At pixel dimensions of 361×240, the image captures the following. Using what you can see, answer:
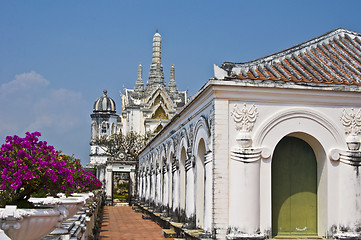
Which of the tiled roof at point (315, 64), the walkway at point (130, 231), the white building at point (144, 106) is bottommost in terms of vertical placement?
the walkway at point (130, 231)

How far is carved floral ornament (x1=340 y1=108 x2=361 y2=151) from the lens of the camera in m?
11.0

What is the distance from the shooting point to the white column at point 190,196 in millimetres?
13166

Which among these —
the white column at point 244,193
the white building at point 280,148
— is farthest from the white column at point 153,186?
the white column at point 244,193

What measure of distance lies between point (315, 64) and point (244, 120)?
3.03 meters

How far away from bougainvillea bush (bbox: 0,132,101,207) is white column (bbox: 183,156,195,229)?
5.96 metres

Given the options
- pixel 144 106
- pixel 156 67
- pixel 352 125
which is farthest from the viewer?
pixel 156 67

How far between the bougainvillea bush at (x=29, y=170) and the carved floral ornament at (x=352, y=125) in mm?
6263

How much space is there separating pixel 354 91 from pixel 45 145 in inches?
267

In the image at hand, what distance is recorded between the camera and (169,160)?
18000mm

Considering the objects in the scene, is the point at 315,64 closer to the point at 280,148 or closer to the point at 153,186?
the point at 280,148

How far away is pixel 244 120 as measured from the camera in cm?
1048

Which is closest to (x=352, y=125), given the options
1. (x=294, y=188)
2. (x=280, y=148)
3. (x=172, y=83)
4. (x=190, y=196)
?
(x=280, y=148)

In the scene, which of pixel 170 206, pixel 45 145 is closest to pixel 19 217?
pixel 45 145

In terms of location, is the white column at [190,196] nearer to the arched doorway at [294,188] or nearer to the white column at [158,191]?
the arched doorway at [294,188]
